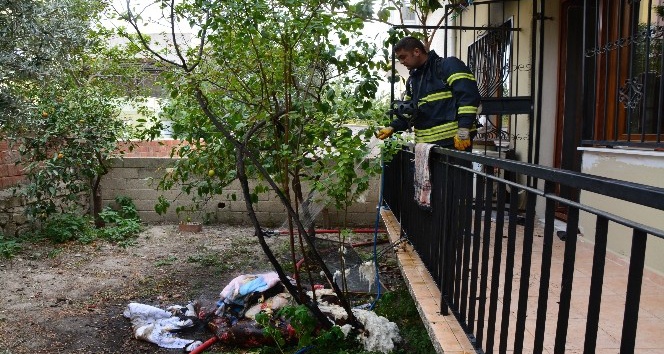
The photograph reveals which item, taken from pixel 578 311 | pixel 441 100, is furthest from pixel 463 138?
pixel 578 311

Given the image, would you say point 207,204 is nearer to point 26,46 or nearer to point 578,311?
point 26,46

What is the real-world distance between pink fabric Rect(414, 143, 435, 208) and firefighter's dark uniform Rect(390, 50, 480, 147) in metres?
0.62

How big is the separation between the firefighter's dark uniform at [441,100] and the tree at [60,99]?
3.24 m

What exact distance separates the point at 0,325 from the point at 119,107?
14.2ft

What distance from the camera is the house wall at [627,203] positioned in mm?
3227

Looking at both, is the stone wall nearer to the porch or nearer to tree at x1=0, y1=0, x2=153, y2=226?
tree at x1=0, y1=0, x2=153, y2=226

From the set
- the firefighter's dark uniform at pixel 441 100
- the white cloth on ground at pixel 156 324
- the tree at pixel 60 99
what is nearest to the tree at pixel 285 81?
the firefighter's dark uniform at pixel 441 100

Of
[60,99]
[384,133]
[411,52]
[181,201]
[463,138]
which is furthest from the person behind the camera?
[181,201]

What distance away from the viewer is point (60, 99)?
727 centimetres

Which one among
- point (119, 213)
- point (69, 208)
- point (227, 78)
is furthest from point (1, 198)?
point (227, 78)

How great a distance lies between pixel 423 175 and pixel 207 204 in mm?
5777

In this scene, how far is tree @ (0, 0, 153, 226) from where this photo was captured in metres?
5.40

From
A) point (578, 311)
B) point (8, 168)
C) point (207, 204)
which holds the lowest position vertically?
point (207, 204)

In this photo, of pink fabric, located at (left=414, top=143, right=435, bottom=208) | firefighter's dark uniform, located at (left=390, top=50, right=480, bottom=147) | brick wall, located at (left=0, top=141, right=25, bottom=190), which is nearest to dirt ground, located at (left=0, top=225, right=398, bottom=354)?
brick wall, located at (left=0, top=141, right=25, bottom=190)
